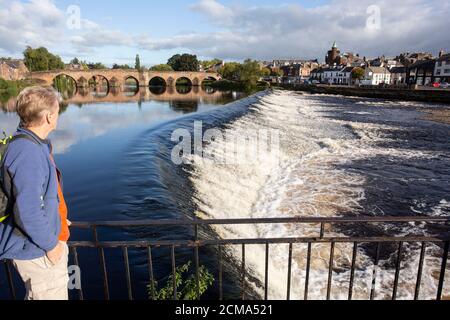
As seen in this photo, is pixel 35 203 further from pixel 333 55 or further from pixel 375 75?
pixel 333 55

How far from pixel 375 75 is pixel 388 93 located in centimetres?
5097

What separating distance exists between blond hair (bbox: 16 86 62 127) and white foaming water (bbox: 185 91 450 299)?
466cm

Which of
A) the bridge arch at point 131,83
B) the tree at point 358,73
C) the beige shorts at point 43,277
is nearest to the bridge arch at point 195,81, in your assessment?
the bridge arch at point 131,83

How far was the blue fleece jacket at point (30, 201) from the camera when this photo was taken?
7.19ft

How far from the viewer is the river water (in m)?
6.43

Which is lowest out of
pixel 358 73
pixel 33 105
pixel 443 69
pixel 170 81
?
→ pixel 33 105

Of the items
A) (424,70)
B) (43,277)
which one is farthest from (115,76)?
(43,277)

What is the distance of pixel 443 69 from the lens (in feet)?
274

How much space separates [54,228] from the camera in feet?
8.16

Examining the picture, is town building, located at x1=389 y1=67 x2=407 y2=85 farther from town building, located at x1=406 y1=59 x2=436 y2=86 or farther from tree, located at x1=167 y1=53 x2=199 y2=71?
tree, located at x1=167 y1=53 x2=199 y2=71

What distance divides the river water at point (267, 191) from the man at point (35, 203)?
10.4 feet

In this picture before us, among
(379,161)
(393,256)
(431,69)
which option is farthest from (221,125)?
(431,69)

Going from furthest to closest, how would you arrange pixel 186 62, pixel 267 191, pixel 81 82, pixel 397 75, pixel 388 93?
pixel 186 62 → pixel 397 75 → pixel 81 82 → pixel 388 93 → pixel 267 191

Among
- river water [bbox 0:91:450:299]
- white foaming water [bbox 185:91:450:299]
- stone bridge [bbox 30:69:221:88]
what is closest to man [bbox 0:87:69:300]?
river water [bbox 0:91:450:299]
